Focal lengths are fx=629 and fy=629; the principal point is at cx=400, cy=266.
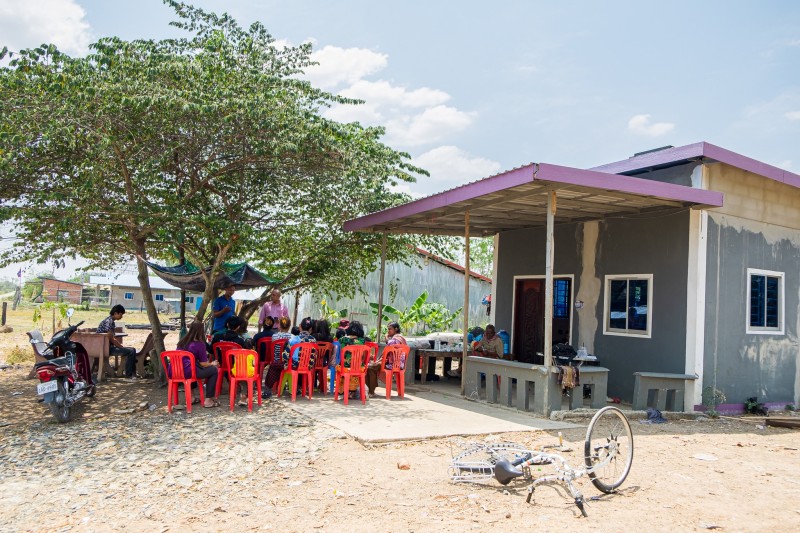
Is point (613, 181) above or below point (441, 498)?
above

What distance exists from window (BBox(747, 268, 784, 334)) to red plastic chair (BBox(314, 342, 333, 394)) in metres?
6.87

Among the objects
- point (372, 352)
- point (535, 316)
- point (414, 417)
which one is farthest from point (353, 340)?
point (535, 316)

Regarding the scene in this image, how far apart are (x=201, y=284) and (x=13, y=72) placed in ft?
16.4

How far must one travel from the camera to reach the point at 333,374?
984cm

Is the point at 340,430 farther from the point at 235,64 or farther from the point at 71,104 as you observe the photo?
the point at 235,64

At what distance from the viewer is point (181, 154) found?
10539 mm

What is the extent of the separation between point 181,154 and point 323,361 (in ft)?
13.9

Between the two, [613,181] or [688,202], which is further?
[688,202]

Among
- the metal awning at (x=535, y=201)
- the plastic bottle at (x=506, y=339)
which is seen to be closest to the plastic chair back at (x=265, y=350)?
the metal awning at (x=535, y=201)

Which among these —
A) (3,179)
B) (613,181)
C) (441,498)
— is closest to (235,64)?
(3,179)

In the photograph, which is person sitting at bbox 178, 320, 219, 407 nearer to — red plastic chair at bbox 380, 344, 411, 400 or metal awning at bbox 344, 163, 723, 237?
red plastic chair at bbox 380, 344, 411, 400

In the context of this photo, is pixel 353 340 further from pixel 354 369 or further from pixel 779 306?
pixel 779 306

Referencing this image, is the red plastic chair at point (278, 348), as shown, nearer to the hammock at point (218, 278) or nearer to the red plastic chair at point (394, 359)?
the red plastic chair at point (394, 359)

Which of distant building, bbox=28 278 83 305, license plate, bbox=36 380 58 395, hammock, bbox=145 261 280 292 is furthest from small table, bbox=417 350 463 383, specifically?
distant building, bbox=28 278 83 305
